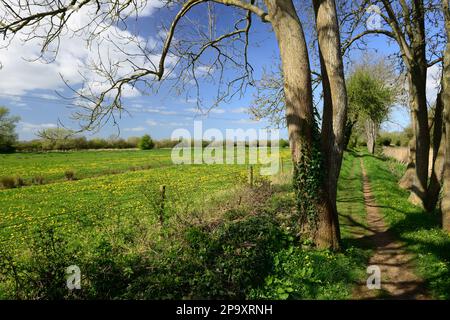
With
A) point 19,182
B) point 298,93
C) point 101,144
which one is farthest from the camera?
point 101,144

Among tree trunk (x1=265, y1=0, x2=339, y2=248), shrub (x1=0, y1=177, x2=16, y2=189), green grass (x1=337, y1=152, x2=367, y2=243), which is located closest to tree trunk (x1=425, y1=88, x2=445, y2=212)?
green grass (x1=337, y1=152, x2=367, y2=243)

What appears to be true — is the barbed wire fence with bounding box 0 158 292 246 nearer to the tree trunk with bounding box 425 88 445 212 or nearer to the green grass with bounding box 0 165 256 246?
the green grass with bounding box 0 165 256 246

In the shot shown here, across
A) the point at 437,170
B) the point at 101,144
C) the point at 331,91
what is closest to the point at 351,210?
the point at 437,170

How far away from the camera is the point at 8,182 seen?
26359 mm

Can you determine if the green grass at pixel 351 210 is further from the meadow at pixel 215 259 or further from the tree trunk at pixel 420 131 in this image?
the tree trunk at pixel 420 131

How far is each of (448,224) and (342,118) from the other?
4.33 metres

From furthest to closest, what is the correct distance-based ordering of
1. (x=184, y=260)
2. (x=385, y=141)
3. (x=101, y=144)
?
(x=101, y=144) < (x=385, y=141) < (x=184, y=260)

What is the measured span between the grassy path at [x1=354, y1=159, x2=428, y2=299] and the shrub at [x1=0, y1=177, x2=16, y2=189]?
27.1 metres

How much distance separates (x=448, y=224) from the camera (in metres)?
8.42

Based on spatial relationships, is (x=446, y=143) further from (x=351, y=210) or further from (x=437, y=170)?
(x=351, y=210)

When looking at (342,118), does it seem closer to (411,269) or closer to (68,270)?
(411,269)

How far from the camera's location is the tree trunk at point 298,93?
6797 millimetres

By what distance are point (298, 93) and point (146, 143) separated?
79.8 meters
